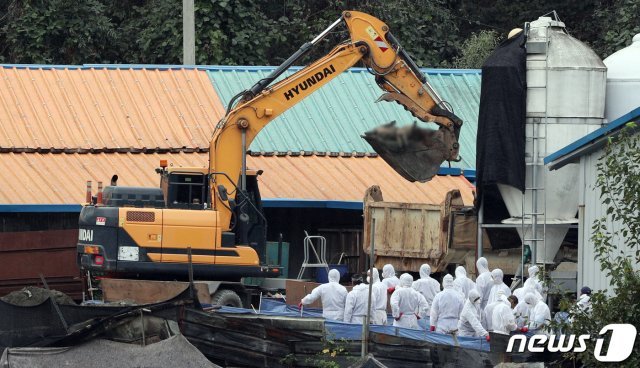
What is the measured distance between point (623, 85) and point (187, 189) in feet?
26.6

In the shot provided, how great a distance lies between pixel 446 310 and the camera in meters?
21.9

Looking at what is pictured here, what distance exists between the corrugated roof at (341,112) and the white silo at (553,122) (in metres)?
6.54

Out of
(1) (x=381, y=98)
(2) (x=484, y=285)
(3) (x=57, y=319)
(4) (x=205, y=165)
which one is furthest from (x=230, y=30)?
(3) (x=57, y=319)

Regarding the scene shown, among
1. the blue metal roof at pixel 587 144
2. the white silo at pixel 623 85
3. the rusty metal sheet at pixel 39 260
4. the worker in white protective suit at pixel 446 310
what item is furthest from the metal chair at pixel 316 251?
the white silo at pixel 623 85

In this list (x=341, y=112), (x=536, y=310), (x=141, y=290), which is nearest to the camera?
(x=536, y=310)

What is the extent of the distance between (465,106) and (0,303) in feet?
53.5

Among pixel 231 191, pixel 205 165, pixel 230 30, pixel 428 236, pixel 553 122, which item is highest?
pixel 230 30

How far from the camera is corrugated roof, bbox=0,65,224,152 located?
29.9m

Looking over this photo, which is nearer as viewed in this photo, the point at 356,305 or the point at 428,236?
the point at 356,305

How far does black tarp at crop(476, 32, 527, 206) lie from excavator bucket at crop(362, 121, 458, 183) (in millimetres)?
778

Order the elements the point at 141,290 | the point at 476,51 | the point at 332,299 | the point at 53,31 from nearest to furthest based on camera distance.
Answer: the point at 141,290, the point at 332,299, the point at 53,31, the point at 476,51

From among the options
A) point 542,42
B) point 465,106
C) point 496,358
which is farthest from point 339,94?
point 496,358

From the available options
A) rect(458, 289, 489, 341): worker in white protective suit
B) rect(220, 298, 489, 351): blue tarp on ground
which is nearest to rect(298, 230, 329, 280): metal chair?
rect(220, 298, 489, 351): blue tarp on ground

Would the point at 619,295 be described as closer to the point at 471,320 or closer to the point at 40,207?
the point at 471,320
